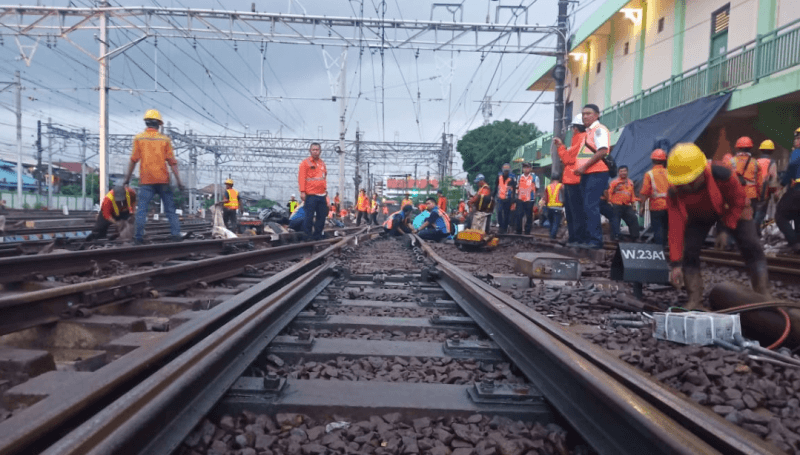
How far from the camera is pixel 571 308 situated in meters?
4.14

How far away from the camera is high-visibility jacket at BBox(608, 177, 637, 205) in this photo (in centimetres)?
1057

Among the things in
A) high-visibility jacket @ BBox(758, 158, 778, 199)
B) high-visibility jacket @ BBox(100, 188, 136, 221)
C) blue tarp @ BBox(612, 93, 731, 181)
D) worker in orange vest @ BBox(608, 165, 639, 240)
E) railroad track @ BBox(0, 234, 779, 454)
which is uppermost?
blue tarp @ BBox(612, 93, 731, 181)

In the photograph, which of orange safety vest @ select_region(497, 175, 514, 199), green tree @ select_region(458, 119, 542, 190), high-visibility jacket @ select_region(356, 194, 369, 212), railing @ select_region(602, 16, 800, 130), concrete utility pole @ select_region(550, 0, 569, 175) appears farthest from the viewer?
green tree @ select_region(458, 119, 542, 190)

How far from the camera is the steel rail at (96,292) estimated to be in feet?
9.53

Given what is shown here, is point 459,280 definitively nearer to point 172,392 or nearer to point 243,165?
point 172,392

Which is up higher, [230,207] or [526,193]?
[526,193]

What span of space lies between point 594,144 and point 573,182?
2.61ft

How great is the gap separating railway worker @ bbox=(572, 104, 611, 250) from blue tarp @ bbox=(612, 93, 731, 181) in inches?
256

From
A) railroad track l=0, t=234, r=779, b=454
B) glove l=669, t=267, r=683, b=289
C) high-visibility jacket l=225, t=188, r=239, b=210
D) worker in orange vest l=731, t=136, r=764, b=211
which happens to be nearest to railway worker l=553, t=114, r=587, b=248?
worker in orange vest l=731, t=136, r=764, b=211

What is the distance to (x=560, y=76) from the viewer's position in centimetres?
1659

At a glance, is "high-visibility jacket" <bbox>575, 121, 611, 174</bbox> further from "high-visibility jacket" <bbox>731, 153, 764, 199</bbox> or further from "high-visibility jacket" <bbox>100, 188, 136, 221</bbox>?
"high-visibility jacket" <bbox>100, 188, 136, 221</bbox>

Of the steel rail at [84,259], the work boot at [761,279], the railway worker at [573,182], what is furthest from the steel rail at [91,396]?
the railway worker at [573,182]

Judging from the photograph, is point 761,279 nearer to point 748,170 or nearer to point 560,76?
point 748,170

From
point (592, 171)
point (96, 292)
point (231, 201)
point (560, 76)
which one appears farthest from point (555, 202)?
point (96, 292)
